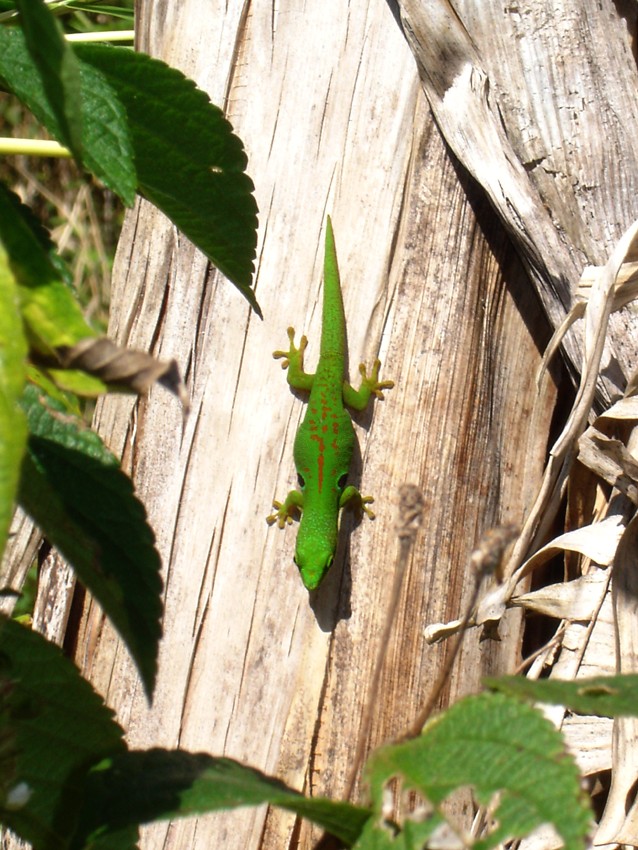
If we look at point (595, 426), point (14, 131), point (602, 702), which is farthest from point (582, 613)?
point (14, 131)

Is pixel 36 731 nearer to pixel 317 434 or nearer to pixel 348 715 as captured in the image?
pixel 348 715

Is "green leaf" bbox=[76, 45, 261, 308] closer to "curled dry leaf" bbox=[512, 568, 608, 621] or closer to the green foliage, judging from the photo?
the green foliage

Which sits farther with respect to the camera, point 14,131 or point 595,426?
point 14,131

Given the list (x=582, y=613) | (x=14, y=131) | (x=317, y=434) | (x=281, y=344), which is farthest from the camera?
(x=14, y=131)

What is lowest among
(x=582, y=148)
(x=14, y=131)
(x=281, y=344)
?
(x=281, y=344)

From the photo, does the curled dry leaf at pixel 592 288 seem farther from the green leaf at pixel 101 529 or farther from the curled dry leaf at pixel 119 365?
the curled dry leaf at pixel 119 365

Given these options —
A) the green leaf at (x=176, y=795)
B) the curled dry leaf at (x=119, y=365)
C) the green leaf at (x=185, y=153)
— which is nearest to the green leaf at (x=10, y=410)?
the curled dry leaf at (x=119, y=365)
